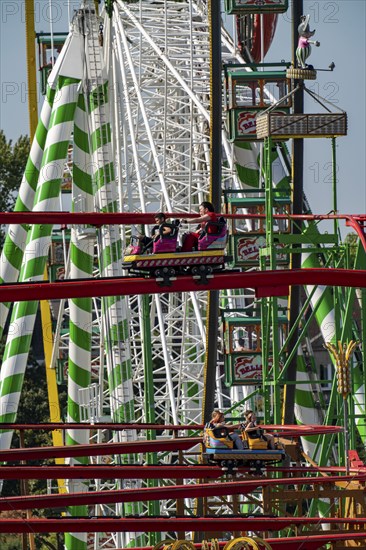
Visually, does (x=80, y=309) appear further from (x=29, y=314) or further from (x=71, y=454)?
(x=71, y=454)

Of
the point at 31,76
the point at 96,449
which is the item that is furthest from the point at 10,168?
the point at 96,449

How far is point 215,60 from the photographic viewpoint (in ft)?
90.6

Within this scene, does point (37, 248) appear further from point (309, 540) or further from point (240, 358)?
point (309, 540)

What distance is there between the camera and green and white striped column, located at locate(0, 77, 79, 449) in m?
32.3

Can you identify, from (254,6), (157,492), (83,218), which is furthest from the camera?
(254,6)

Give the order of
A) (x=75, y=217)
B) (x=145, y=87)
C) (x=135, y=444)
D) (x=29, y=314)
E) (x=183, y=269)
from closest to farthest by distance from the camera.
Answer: (x=183, y=269) < (x=75, y=217) < (x=135, y=444) < (x=29, y=314) < (x=145, y=87)

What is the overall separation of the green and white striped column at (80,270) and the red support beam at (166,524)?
9.18m

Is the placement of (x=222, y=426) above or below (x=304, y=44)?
below

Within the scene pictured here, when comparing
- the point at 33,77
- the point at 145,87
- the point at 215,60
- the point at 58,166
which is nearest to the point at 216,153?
the point at 215,60

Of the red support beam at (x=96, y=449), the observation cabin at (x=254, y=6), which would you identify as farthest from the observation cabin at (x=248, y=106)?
the red support beam at (x=96, y=449)

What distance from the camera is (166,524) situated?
75.8 ft

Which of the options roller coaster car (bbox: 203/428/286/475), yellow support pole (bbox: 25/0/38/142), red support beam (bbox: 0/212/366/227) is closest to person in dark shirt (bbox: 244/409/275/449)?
roller coaster car (bbox: 203/428/286/475)

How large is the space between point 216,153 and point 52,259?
16551 millimetres

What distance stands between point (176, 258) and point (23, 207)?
12.5 meters
